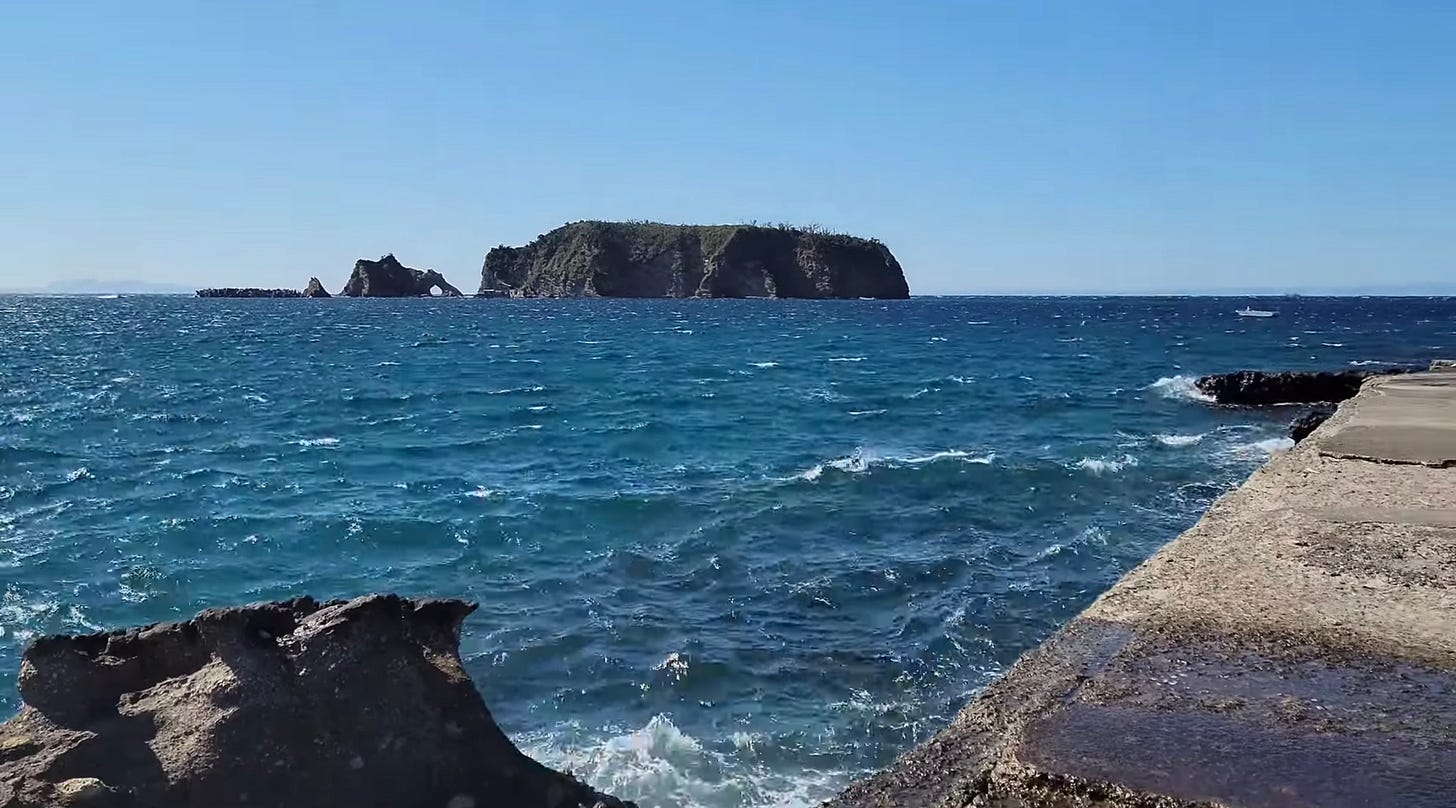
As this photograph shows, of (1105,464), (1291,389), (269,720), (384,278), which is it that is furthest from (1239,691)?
(384,278)

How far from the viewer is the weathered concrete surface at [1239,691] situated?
4637 mm

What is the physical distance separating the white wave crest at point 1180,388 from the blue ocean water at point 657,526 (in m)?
0.26

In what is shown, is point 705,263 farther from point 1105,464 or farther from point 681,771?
point 681,771

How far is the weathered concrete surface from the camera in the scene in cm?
464

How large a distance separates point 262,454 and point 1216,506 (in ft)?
62.4

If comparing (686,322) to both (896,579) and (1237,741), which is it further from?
(1237,741)

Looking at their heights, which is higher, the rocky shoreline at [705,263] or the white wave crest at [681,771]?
the rocky shoreline at [705,263]

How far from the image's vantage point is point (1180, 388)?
3709 cm

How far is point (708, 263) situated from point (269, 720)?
16154cm

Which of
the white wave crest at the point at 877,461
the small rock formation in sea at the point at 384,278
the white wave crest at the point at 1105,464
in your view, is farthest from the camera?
the small rock formation in sea at the point at 384,278

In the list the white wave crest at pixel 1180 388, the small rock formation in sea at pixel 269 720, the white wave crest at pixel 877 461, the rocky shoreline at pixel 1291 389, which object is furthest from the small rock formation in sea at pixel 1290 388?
the small rock formation in sea at pixel 269 720

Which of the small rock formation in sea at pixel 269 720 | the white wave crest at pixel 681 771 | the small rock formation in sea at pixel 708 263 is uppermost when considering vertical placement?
the small rock formation in sea at pixel 708 263

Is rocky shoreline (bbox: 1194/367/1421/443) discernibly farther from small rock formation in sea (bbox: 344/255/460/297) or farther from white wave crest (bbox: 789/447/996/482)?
small rock formation in sea (bbox: 344/255/460/297)

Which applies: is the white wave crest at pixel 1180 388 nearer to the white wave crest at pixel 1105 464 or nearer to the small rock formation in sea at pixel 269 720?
the white wave crest at pixel 1105 464
